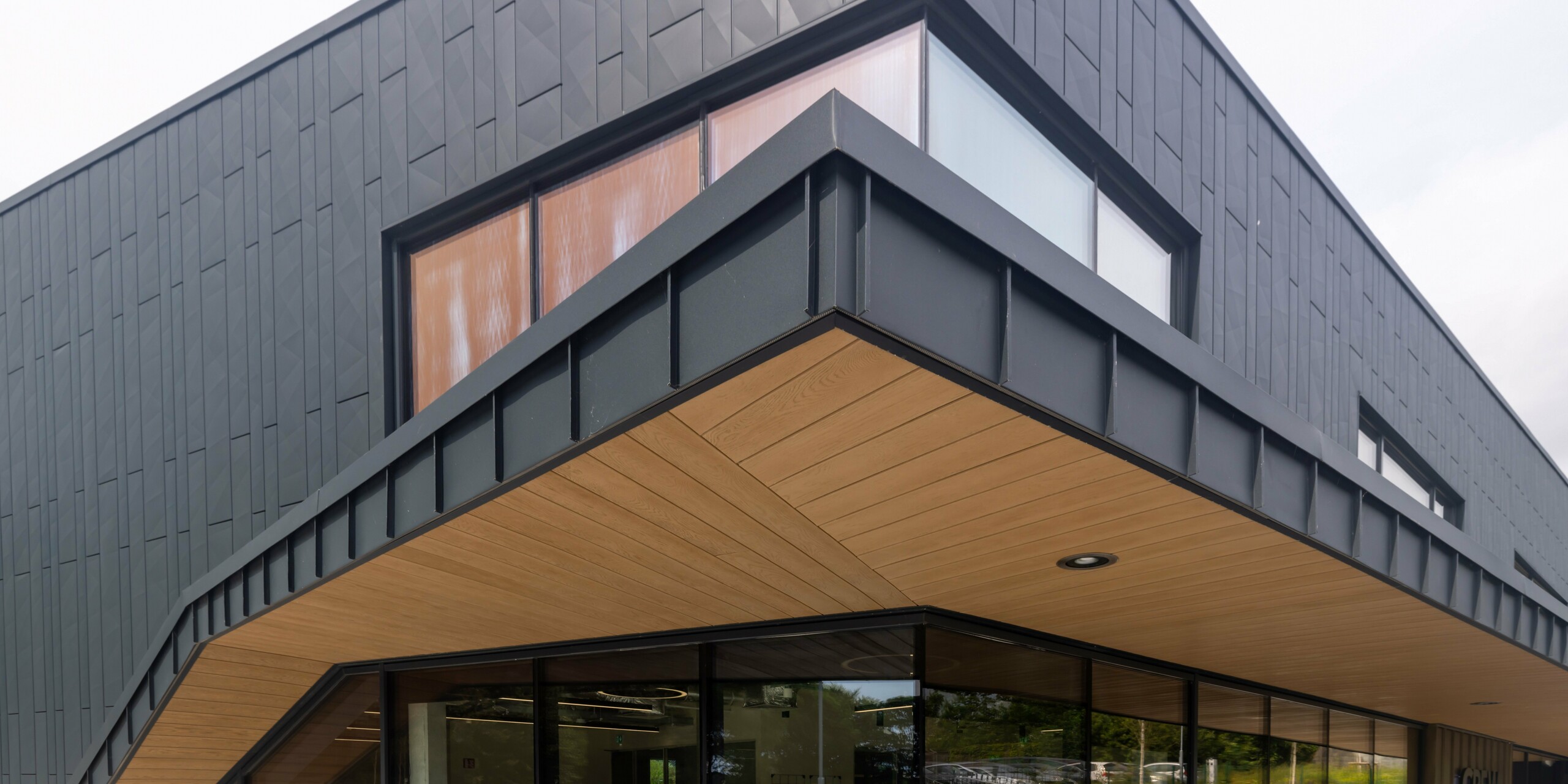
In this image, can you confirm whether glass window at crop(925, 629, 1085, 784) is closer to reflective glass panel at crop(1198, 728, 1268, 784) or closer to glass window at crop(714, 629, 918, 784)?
glass window at crop(714, 629, 918, 784)

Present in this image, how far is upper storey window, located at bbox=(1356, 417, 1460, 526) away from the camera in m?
14.5

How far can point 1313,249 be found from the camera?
12.2 metres

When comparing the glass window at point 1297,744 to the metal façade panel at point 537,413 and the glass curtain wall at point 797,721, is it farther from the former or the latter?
the metal façade panel at point 537,413

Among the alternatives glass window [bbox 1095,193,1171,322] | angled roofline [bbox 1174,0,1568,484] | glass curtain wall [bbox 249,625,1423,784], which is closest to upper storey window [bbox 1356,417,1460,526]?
angled roofline [bbox 1174,0,1568,484]

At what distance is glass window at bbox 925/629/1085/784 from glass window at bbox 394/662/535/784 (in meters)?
4.77

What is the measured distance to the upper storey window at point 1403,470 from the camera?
572 inches

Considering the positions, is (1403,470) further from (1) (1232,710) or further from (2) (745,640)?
(2) (745,640)

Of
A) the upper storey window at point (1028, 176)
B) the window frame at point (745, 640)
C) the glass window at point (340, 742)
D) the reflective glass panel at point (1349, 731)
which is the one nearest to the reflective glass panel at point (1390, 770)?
the reflective glass panel at point (1349, 731)

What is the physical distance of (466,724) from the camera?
35.7 feet

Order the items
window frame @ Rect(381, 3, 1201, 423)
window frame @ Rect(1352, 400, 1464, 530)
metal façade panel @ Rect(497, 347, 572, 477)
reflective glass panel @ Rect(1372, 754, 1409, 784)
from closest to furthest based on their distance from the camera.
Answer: metal façade panel @ Rect(497, 347, 572, 477) → window frame @ Rect(381, 3, 1201, 423) → window frame @ Rect(1352, 400, 1464, 530) → reflective glass panel @ Rect(1372, 754, 1409, 784)

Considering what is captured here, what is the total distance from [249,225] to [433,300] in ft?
11.9

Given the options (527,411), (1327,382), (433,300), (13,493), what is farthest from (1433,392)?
(13,493)

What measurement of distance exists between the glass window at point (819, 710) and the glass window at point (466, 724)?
9.26ft

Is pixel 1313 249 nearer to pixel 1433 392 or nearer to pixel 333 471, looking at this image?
pixel 1433 392
